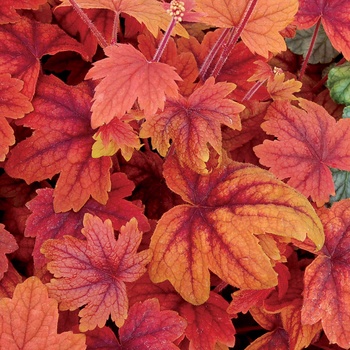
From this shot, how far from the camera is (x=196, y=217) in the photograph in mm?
1236

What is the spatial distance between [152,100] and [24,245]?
2.01ft

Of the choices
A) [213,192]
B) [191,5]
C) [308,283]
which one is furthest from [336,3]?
[308,283]

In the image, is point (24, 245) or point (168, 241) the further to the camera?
point (24, 245)

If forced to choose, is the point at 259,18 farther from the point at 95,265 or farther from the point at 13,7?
the point at 95,265

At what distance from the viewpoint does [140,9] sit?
1.28m

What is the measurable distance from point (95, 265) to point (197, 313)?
0.29m

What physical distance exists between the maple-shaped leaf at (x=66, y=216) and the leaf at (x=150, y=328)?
219 millimetres

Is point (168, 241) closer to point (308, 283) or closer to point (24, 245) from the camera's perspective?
point (308, 283)

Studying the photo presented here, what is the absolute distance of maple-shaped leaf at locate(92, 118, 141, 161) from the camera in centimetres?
118

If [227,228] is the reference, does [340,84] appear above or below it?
above

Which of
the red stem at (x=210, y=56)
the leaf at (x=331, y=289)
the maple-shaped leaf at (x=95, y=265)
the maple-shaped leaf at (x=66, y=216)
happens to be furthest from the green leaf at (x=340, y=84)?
the maple-shaped leaf at (x=95, y=265)

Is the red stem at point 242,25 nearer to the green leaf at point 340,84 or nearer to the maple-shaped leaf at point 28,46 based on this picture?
the maple-shaped leaf at point 28,46

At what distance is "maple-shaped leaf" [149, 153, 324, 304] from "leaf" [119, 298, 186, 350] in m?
0.07

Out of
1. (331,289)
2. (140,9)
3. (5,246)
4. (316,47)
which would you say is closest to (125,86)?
(140,9)
